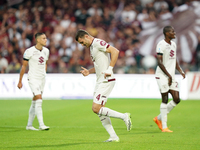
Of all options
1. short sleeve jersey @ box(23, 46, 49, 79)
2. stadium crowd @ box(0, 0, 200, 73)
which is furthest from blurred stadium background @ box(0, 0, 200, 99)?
short sleeve jersey @ box(23, 46, 49, 79)

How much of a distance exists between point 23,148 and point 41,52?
3436 mm

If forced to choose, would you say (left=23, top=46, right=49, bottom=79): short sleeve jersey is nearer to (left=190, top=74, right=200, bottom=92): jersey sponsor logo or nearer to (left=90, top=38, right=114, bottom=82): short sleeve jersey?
(left=90, top=38, right=114, bottom=82): short sleeve jersey

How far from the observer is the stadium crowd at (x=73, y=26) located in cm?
1872

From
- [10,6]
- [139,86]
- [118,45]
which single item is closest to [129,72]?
[139,86]

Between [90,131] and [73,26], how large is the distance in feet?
40.9

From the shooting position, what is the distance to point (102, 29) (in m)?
20.2

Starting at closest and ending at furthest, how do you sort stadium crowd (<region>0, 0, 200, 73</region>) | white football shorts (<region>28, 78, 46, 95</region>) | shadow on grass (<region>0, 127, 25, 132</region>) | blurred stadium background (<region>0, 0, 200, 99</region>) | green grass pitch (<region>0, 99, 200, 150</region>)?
green grass pitch (<region>0, 99, 200, 150</region>) < shadow on grass (<region>0, 127, 25, 132</region>) < white football shorts (<region>28, 78, 46, 95</region>) < blurred stadium background (<region>0, 0, 200, 99</region>) < stadium crowd (<region>0, 0, 200, 73</region>)

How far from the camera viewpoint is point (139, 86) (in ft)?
55.7

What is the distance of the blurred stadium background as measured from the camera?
18.5 metres

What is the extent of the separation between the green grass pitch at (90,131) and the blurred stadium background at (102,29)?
455 cm

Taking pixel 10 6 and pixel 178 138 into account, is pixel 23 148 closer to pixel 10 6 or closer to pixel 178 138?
pixel 178 138

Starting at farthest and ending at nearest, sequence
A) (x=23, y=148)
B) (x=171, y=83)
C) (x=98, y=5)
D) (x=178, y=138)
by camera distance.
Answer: (x=98, y=5) < (x=171, y=83) < (x=178, y=138) < (x=23, y=148)

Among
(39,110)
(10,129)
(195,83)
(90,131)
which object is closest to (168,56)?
(90,131)

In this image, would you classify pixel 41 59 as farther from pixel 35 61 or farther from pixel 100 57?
Result: pixel 100 57
